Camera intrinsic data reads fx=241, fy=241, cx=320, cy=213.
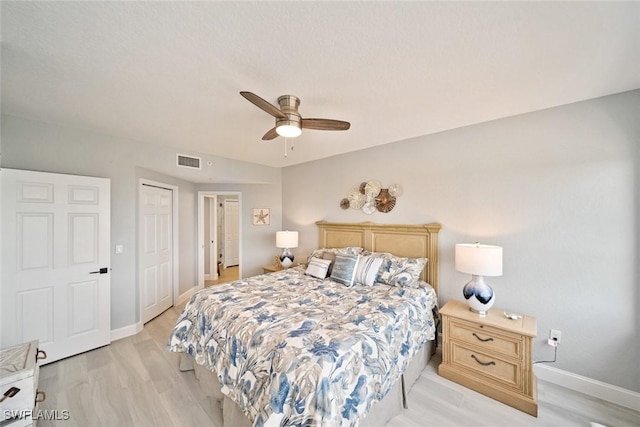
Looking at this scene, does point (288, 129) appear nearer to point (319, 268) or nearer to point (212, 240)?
point (319, 268)

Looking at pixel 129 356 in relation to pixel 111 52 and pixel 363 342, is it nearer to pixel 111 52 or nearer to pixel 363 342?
pixel 363 342

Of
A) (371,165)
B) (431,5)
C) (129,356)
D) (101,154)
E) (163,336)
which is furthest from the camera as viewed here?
(371,165)

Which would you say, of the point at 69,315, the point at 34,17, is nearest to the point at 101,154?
the point at 69,315

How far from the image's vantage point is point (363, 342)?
1.56 metres

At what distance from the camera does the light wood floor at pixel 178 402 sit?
178 cm

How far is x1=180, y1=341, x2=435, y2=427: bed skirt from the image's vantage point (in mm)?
1604

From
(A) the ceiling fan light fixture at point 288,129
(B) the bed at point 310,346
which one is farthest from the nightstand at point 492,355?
(A) the ceiling fan light fixture at point 288,129

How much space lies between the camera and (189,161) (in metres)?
3.55

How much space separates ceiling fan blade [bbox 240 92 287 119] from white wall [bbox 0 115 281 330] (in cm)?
238

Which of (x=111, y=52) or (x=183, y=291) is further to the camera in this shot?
(x=183, y=291)

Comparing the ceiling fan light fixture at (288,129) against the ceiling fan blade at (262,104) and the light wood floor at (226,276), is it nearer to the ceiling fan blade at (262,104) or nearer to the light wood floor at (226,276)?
the ceiling fan blade at (262,104)

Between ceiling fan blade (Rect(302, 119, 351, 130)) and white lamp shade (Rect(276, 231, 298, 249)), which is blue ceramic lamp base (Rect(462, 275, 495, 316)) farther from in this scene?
white lamp shade (Rect(276, 231, 298, 249))

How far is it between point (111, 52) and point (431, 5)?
1.83 meters

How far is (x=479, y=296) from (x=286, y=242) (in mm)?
2737
